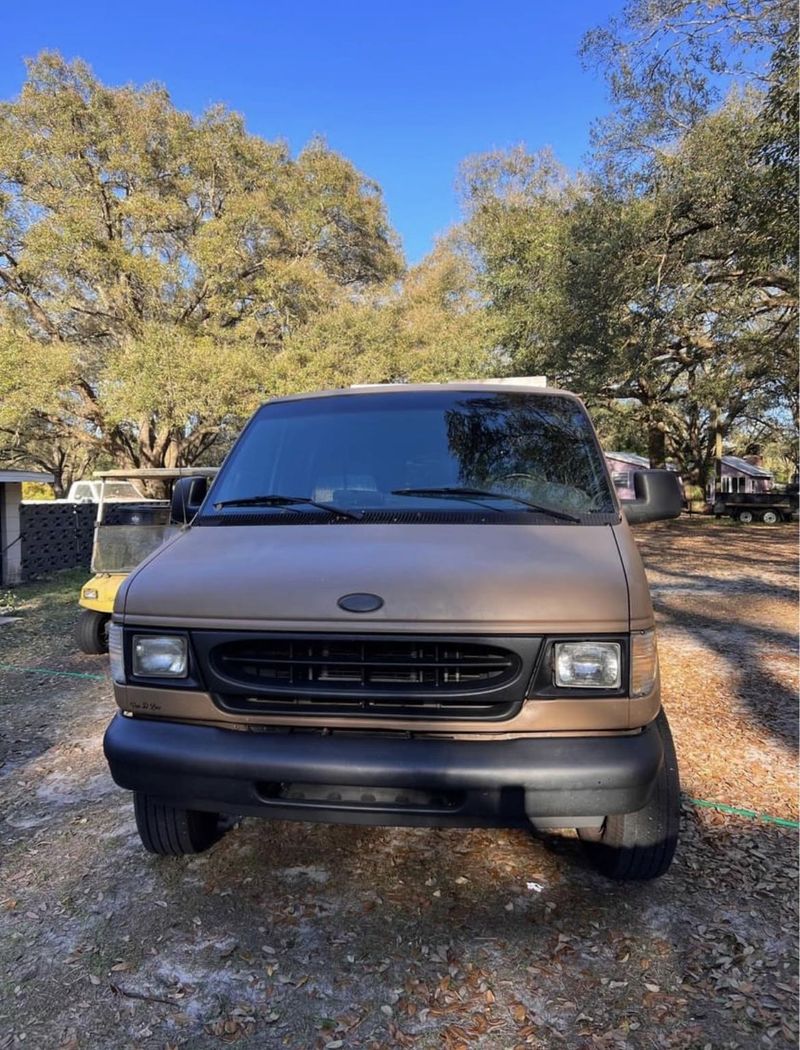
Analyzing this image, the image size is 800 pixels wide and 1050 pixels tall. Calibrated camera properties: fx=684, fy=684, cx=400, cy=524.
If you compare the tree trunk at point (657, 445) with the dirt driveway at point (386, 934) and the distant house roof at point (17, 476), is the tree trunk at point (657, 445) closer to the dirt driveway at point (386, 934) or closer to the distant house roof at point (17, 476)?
the distant house roof at point (17, 476)

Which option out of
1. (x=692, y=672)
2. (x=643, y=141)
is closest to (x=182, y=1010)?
A: (x=692, y=672)

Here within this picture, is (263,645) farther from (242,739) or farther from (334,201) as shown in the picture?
(334,201)

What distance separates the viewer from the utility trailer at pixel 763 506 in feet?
93.1

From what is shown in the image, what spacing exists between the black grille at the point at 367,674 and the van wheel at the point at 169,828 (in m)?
0.77

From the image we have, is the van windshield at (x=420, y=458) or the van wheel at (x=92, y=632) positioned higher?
the van windshield at (x=420, y=458)

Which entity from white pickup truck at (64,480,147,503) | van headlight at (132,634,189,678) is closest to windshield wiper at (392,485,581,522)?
van headlight at (132,634,189,678)

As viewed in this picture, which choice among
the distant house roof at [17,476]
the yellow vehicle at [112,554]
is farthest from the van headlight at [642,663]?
the distant house roof at [17,476]

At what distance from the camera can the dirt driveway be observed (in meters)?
2.16

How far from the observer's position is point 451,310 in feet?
62.7

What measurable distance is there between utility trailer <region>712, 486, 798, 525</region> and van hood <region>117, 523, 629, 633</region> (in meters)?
28.7

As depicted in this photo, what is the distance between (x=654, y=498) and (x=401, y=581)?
5.97 ft

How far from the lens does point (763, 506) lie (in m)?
28.4

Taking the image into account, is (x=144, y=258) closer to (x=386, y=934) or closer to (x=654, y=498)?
(x=654, y=498)

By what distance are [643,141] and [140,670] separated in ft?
40.5
